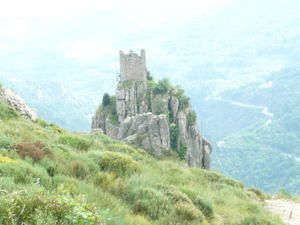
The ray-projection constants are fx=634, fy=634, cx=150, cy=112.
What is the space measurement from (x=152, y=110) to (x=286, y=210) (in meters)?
47.1

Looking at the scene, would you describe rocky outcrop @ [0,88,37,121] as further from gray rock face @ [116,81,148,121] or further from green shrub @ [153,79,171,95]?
green shrub @ [153,79,171,95]

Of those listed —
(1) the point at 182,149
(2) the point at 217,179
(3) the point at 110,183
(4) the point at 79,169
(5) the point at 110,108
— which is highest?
(4) the point at 79,169

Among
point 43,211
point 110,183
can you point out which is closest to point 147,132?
point 110,183

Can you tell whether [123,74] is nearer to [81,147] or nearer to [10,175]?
[81,147]

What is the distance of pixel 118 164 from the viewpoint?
50.7ft

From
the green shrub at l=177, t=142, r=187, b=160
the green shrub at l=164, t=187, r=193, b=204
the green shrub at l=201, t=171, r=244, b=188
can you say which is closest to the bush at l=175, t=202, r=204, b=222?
the green shrub at l=164, t=187, r=193, b=204

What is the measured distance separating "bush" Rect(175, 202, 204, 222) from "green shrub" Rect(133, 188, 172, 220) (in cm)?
22

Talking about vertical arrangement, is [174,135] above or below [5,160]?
below

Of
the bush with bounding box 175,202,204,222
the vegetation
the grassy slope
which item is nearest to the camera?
the grassy slope

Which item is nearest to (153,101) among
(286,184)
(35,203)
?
(35,203)

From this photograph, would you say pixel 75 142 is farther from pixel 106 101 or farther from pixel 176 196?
pixel 106 101

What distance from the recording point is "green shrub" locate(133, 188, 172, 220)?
40.8 feet

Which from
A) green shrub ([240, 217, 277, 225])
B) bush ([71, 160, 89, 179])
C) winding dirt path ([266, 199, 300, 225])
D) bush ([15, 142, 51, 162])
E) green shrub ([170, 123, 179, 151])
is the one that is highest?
bush ([15, 142, 51, 162])

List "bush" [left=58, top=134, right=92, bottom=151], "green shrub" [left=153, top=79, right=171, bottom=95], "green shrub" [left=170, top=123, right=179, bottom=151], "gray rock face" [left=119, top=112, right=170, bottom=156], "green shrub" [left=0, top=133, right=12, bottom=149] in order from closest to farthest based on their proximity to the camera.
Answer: "green shrub" [left=0, top=133, right=12, bottom=149], "bush" [left=58, top=134, right=92, bottom=151], "gray rock face" [left=119, top=112, right=170, bottom=156], "green shrub" [left=170, top=123, right=179, bottom=151], "green shrub" [left=153, top=79, right=171, bottom=95]
